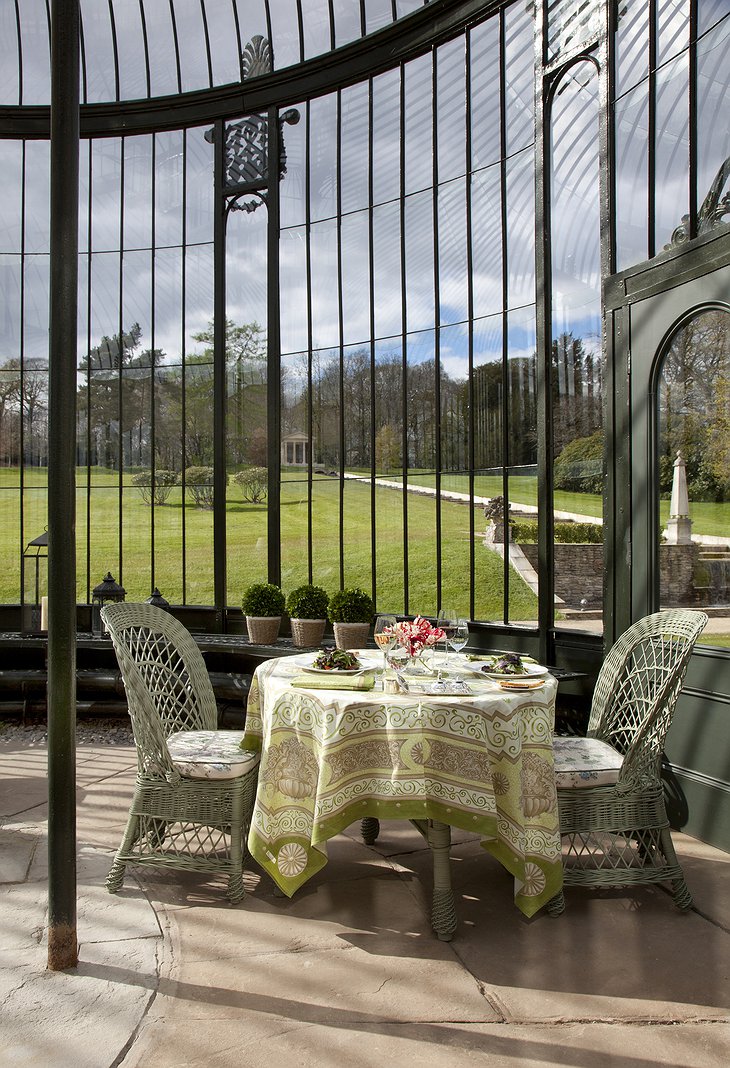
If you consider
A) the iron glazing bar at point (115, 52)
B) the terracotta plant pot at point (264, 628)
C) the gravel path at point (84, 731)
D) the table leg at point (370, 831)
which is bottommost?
the gravel path at point (84, 731)

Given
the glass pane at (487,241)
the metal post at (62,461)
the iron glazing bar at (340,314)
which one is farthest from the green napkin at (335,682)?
the glass pane at (487,241)

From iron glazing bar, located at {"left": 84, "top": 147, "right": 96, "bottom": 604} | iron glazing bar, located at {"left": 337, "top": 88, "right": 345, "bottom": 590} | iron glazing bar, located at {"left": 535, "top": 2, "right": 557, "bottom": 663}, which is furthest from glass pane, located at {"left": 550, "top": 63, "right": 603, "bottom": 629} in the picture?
iron glazing bar, located at {"left": 84, "top": 147, "right": 96, "bottom": 604}

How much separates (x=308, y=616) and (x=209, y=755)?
2.42 metres

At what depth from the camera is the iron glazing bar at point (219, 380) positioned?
6797mm

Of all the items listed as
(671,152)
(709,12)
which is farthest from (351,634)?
(709,12)

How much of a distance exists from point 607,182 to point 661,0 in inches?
35.4

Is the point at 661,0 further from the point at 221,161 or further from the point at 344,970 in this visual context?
the point at 344,970

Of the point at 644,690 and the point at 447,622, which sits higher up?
the point at 447,622

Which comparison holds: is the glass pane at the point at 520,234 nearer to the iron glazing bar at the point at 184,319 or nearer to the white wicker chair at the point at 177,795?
the iron glazing bar at the point at 184,319

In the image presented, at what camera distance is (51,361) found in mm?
2545

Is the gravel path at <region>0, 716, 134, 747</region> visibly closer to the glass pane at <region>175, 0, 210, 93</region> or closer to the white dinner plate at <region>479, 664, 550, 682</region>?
the white dinner plate at <region>479, 664, 550, 682</region>

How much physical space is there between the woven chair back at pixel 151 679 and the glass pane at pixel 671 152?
3245mm

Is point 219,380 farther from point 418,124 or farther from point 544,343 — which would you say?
point 544,343

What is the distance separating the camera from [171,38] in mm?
7082
